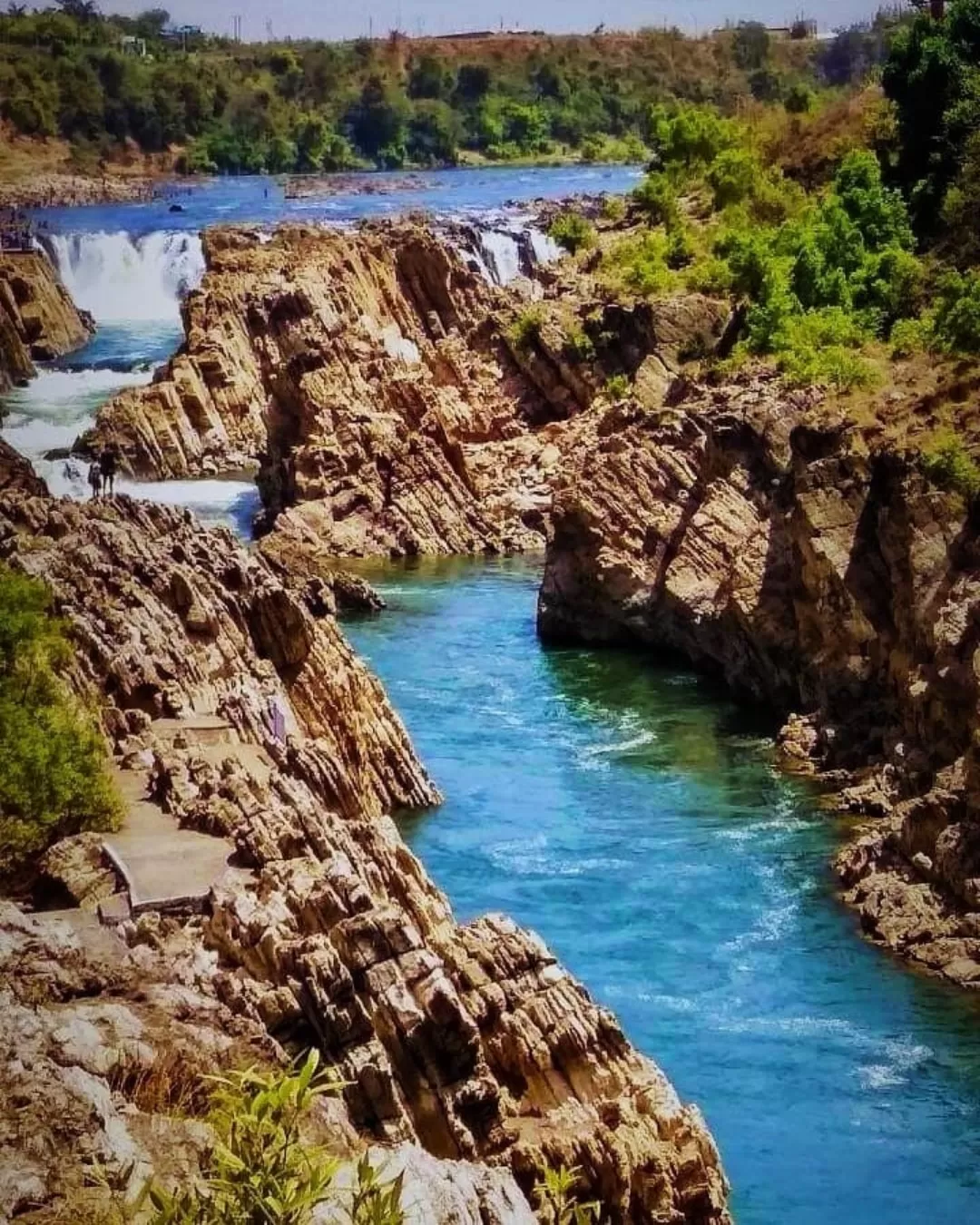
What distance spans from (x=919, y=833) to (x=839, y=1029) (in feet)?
14.7

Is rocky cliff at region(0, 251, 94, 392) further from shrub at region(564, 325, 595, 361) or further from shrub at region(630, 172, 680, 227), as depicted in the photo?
shrub at region(630, 172, 680, 227)

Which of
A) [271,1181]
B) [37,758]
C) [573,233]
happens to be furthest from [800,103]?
[271,1181]

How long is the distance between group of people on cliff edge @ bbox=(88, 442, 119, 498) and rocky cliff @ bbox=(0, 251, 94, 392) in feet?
24.4

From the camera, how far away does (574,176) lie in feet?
400

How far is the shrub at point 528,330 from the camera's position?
207 ft

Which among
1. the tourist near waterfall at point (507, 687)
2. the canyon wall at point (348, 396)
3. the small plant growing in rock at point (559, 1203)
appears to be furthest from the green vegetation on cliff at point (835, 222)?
the small plant growing in rock at point (559, 1203)

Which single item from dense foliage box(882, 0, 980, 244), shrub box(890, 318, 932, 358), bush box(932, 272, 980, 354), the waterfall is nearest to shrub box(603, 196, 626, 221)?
the waterfall

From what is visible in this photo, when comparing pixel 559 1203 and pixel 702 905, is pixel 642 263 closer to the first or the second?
pixel 702 905

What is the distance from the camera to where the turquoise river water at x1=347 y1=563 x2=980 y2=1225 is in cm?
2558

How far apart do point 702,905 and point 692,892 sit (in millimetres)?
522

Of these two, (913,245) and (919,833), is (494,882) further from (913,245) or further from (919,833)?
(913,245)

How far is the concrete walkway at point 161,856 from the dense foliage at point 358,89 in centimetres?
5398

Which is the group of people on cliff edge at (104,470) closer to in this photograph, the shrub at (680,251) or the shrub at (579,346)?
the shrub at (579,346)

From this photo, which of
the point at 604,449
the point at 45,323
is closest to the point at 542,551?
the point at 604,449
